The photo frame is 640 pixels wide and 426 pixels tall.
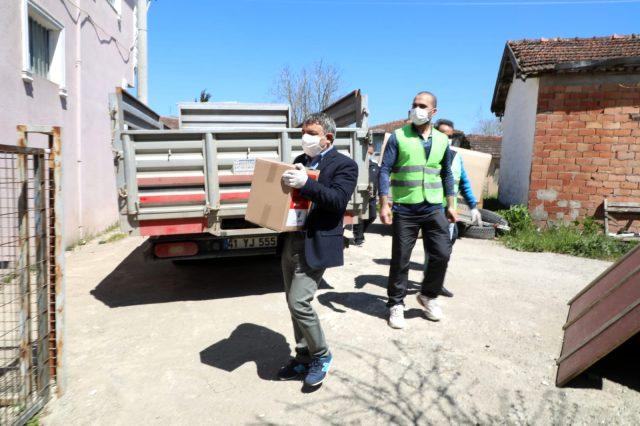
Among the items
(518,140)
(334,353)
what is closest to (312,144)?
(334,353)

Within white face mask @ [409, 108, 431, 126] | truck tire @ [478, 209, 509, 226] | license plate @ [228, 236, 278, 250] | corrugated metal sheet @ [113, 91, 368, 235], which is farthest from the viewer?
truck tire @ [478, 209, 509, 226]

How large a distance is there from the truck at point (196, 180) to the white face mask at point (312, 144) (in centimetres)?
170

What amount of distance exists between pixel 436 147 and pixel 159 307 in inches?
128

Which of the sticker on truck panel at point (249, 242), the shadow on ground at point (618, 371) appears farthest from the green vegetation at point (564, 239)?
the sticker on truck panel at point (249, 242)

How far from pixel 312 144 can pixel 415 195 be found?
144cm

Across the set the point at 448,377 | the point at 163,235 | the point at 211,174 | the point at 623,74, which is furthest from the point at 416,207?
the point at 623,74

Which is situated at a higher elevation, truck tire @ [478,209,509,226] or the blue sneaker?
truck tire @ [478,209,509,226]

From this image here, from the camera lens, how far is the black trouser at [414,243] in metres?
4.13

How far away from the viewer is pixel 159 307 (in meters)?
4.84

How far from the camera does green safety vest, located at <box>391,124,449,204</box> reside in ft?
13.4

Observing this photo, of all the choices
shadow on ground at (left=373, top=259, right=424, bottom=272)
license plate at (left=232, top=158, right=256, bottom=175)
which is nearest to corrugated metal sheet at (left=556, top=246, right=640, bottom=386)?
shadow on ground at (left=373, top=259, right=424, bottom=272)

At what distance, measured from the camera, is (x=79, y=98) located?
338 inches

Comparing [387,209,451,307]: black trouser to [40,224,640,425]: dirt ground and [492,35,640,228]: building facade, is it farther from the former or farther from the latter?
[492,35,640,228]: building facade

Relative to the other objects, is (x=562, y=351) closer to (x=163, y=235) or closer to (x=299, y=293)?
(x=299, y=293)
